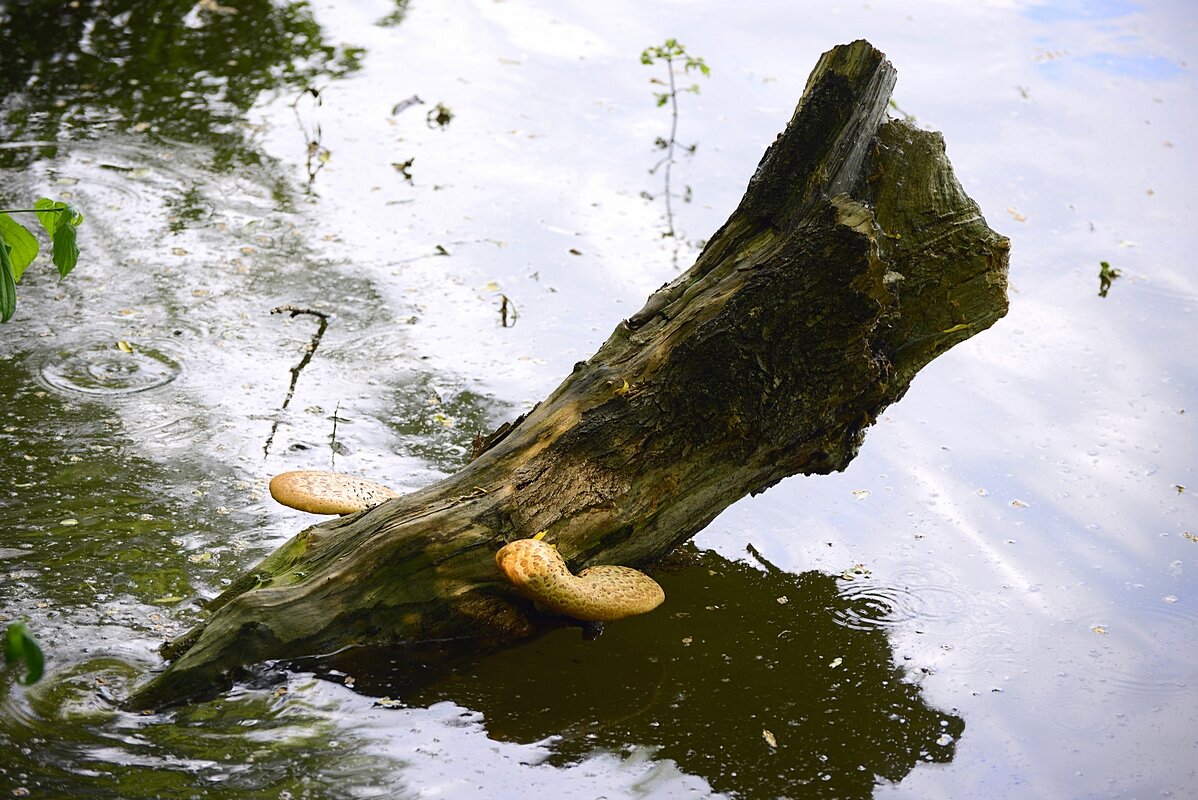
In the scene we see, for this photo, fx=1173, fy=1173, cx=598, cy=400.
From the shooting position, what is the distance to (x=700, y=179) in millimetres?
8500

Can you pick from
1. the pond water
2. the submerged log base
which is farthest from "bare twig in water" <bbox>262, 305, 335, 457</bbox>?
the submerged log base

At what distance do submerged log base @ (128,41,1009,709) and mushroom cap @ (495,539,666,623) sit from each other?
0.26 metres

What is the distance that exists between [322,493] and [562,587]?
115cm

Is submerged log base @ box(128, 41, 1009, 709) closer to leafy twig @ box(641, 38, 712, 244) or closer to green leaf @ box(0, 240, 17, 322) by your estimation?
green leaf @ box(0, 240, 17, 322)

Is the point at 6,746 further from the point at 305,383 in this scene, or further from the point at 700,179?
the point at 700,179

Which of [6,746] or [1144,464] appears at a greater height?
[1144,464]

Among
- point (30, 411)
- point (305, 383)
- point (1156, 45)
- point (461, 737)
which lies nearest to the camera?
point (461, 737)

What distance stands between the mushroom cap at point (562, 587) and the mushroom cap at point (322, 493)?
29.5 inches

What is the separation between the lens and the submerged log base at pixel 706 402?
4.09 metres

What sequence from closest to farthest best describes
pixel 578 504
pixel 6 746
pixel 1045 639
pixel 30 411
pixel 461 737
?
1. pixel 6 746
2. pixel 461 737
3. pixel 578 504
4. pixel 1045 639
5. pixel 30 411

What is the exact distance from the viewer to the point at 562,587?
3801 mm

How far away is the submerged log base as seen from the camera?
409 cm

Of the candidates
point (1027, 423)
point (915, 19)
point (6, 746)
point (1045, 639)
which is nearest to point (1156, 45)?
point (915, 19)

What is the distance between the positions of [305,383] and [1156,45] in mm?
8905
